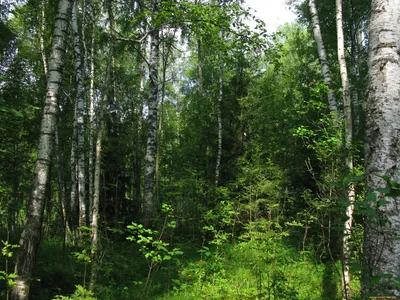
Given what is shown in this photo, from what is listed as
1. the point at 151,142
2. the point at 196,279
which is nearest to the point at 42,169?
the point at 151,142

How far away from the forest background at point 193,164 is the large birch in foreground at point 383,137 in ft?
0.10

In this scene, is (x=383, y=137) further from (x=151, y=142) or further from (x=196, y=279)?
(x=151, y=142)

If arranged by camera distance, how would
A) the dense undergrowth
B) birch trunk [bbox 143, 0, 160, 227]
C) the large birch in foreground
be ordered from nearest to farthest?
the large birch in foreground, the dense undergrowth, birch trunk [bbox 143, 0, 160, 227]

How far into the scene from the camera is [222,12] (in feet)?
20.6

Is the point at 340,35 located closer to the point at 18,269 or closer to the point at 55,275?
the point at 18,269

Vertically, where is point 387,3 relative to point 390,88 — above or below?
above

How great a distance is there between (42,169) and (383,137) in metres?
4.31

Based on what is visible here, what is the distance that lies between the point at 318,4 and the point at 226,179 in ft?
33.0

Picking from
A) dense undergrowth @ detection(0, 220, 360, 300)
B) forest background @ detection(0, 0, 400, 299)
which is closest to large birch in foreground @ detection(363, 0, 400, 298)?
forest background @ detection(0, 0, 400, 299)

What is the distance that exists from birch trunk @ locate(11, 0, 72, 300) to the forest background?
0.02m

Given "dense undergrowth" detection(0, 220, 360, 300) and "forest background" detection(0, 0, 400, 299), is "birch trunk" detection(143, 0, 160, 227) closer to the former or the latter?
"forest background" detection(0, 0, 400, 299)

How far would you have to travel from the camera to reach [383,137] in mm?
2158

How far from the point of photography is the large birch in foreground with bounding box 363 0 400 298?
1.98 metres

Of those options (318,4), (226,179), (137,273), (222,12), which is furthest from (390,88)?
(318,4)
